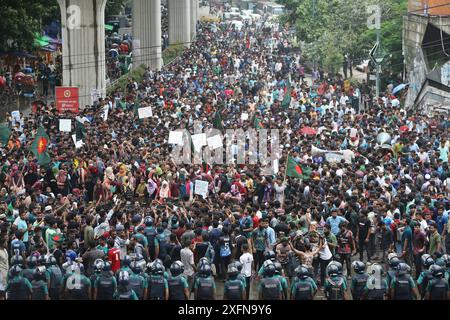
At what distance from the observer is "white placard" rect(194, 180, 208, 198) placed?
20853 mm

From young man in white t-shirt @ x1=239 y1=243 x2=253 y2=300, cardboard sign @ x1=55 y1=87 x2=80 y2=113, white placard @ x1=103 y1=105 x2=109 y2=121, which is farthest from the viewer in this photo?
cardboard sign @ x1=55 y1=87 x2=80 y2=113

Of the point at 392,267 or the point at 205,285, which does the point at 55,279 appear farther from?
the point at 392,267

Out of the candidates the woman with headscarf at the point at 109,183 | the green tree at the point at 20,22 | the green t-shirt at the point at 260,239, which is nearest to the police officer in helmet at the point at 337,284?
the green t-shirt at the point at 260,239

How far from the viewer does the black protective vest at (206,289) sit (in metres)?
14.5

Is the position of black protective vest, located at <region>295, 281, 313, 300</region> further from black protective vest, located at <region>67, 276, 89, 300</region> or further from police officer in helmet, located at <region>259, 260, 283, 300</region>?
black protective vest, located at <region>67, 276, 89, 300</region>

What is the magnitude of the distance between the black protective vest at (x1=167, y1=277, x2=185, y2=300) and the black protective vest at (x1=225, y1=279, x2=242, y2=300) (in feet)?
2.26

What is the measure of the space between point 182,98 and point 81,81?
3.79 m

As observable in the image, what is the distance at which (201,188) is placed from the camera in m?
20.9

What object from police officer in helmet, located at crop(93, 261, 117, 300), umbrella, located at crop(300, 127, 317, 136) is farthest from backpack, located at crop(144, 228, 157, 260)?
umbrella, located at crop(300, 127, 317, 136)

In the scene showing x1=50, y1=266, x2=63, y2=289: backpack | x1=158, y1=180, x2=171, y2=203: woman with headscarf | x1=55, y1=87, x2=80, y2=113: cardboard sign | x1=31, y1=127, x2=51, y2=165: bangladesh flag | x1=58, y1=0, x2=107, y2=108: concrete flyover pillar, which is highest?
x1=58, y1=0, x2=107, y2=108: concrete flyover pillar

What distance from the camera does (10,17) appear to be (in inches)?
1382

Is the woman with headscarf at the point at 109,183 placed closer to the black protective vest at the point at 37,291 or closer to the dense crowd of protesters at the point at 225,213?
the dense crowd of protesters at the point at 225,213

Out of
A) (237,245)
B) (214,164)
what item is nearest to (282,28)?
(214,164)
